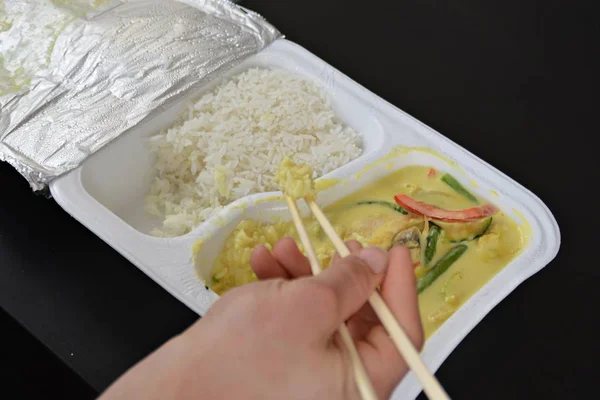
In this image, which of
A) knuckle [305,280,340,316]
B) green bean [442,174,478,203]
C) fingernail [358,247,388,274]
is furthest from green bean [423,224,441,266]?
knuckle [305,280,340,316]

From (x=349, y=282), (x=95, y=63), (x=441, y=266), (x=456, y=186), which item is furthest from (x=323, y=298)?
(x=95, y=63)

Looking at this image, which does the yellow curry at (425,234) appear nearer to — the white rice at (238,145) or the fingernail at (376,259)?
the white rice at (238,145)

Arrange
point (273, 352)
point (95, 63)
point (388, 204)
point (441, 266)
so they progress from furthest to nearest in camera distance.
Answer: point (95, 63), point (388, 204), point (441, 266), point (273, 352)

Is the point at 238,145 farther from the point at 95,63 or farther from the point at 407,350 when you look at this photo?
the point at 407,350

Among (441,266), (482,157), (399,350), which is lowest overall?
(441,266)

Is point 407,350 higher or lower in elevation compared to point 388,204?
higher

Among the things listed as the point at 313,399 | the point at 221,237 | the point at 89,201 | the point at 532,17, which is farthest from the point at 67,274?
the point at 532,17

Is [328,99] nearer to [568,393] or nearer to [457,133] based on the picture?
[457,133]

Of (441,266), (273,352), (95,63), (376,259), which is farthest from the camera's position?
(95,63)
